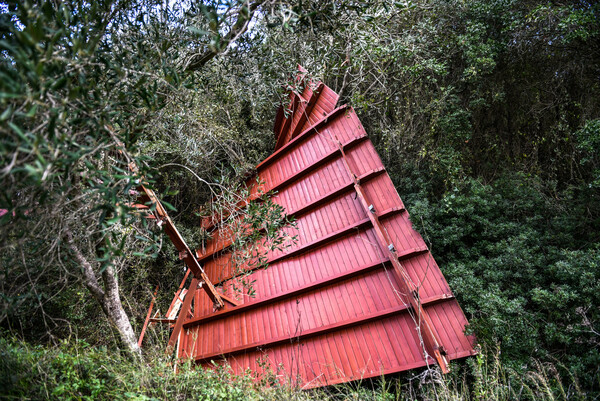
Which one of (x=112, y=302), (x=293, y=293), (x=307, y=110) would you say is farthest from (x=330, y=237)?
(x=112, y=302)

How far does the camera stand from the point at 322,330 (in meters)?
4.80

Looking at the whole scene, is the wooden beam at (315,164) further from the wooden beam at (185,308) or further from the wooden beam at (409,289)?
the wooden beam at (185,308)

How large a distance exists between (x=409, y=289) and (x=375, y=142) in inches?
165

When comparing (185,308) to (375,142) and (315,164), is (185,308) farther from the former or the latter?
(375,142)

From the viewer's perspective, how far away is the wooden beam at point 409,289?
3.98m

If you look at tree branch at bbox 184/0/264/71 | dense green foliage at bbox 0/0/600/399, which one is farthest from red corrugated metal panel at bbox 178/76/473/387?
tree branch at bbox 184/0/264/71

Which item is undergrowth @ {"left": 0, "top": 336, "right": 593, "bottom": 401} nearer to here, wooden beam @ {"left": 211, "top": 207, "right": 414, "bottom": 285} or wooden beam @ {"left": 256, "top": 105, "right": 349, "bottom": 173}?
wooden beam @ {"left": 211, "top": 207, "right": 414, "bottom": 285}

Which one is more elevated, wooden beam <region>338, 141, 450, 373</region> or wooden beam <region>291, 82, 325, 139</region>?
wooden beam <region>291, 82, 325, 139</region>

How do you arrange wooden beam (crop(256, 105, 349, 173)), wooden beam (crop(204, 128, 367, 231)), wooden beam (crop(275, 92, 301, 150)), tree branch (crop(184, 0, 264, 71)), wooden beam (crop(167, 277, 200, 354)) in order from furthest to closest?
wooden beam (crop(275, 92, 301, 150))
wooden beam (crop(256, 105, 349, 173))
wooden beam (crop(204, 128, 367, 231))
wooden beam (crop(167, 277, 200, 354))
tree branch (crop(184, 0, 264, 71))

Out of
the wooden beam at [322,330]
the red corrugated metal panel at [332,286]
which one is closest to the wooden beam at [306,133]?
the red corrugated metal panel at [332,286]

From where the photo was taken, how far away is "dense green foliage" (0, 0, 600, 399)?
246 centimetres

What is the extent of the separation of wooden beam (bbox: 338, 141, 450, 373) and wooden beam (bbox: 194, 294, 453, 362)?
17 cm

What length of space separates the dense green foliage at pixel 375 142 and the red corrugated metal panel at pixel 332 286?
0.50 meters

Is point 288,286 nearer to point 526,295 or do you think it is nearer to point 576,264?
point 526,295
